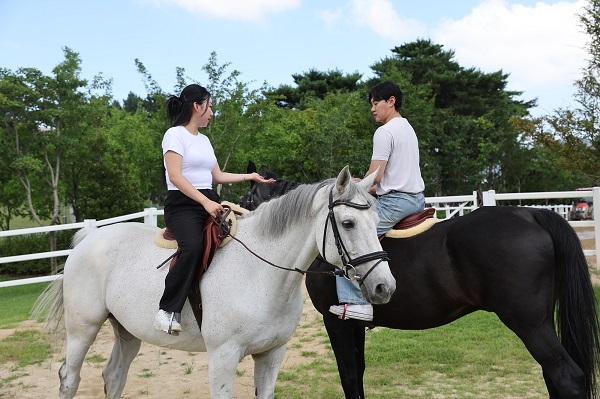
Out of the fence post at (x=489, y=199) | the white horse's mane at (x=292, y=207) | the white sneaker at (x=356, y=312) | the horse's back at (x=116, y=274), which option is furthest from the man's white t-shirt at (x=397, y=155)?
the fence post at (x=489, y=199)

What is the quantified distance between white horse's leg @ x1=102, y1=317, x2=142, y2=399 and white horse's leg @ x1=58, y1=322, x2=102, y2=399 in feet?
0.78

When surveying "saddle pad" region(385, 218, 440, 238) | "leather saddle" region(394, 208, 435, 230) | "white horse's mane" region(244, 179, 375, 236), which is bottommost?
"saddle pad" region(385, 218, 440, 238)

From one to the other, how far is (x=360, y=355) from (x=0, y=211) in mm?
20559

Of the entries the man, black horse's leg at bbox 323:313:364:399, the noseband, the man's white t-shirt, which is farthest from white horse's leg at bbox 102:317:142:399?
the man's white t-shirt

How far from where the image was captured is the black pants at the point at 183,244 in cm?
351

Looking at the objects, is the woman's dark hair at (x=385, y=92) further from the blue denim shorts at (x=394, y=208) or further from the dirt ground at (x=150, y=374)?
the dirt ground at (x=150, y=374)

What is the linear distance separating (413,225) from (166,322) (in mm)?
2068

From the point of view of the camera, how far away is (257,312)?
3.44 metres

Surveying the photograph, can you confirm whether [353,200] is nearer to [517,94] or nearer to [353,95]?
[353,95]

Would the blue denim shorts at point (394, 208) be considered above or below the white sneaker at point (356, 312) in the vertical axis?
above

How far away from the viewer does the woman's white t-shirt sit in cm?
366

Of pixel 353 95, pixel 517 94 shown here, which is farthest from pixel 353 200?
pixel 517 94

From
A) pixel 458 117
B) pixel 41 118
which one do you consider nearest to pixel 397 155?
Answer: pixel 41 118

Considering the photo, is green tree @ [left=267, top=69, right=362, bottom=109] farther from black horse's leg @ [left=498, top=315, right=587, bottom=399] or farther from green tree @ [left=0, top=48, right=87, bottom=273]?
black horse's leg @ [left=498, top=315, right=587, bottom=399]
